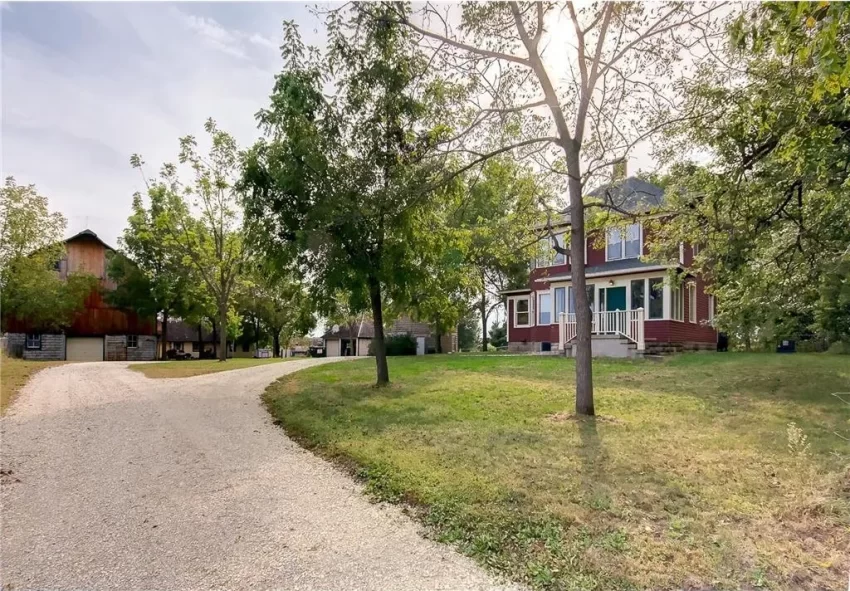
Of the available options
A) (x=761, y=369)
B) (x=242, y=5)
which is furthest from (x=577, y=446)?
(x=761, y=369)

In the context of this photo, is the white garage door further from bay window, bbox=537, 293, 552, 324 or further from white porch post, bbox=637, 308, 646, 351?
white porch post, bbox=637, 308, 646, 351

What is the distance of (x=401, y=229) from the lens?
1003 centimetres

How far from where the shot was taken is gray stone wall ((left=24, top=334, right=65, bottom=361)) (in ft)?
105

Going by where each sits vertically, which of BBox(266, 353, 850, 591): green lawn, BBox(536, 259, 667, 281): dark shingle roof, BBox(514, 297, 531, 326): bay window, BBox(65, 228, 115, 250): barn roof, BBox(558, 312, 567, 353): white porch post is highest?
BBox(65, 228, 115, 250): barn roof

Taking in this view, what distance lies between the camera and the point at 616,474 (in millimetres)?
4930

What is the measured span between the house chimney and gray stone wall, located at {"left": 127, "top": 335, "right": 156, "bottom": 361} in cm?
3703

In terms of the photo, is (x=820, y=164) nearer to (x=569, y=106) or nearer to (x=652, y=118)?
(x=652, y=118)

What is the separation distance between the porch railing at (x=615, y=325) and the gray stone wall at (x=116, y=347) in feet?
103

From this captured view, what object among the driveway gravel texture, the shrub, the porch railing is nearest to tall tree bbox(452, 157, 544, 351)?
the driveway gravel texture

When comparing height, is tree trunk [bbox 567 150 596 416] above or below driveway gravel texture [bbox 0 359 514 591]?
above

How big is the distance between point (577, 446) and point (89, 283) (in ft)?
116

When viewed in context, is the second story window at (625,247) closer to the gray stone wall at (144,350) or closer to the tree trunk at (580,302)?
the tree trunk at (580,302)

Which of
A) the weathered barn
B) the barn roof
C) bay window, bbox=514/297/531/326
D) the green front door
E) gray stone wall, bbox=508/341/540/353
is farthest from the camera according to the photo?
the barn roof

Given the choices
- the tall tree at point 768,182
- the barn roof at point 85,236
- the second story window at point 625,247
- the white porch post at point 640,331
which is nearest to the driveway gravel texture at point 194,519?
the tall tree at point 768,182
